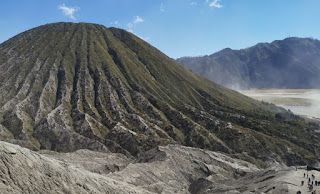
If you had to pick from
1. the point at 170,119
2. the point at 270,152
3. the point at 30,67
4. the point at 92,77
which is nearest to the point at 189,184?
the point at 270,152

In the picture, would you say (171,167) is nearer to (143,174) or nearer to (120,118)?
(143,174)

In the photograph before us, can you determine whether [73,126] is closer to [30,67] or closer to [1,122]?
[1,122]

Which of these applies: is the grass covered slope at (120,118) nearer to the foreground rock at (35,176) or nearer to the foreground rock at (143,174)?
the foreground rock at (143,174)

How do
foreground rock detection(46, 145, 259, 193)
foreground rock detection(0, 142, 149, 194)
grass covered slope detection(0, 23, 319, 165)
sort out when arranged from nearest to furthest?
1. foreground rock detection(0, 142, 149, 194)
2. foreground rock detection(46, 145, 259, 193)
3. grass covered slope detection(0, 23, 319, 165)

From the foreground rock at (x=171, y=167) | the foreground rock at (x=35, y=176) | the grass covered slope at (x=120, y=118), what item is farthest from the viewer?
the grass covered slope at (x=120, y=118)

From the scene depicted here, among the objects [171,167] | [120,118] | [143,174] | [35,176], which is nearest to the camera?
[35,176]

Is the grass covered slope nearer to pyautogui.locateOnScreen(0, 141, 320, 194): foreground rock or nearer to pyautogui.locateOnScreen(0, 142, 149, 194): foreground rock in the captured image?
pyautogui.locateOnScreen(0, 141, 320, 194): foreground rock

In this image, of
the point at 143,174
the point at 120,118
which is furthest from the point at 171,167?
the point at 120,118

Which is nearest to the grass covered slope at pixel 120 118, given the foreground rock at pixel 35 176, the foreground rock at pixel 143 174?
the foreground rock at pixel 143 174

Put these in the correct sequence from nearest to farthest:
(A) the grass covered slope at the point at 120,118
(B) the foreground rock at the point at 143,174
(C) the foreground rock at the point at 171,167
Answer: (B) the foreground rock at the point at 143,174 → (C) the foreground rock at the point at 171,167 → (A) the grass covered slope at the point at 120,118

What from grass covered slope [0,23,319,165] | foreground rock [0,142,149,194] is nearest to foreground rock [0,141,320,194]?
foreground rock [0,142,149,194]

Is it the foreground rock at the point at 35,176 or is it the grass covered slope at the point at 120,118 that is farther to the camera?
the grass covered slope at the point at 120,118
